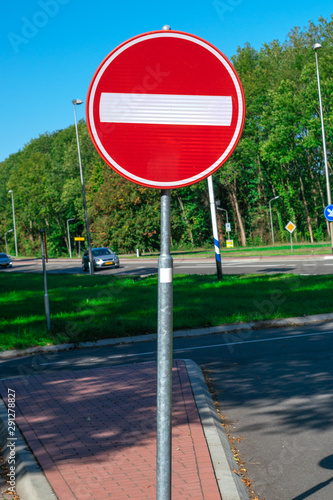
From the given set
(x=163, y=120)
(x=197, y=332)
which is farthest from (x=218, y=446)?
(x=197, y=332)

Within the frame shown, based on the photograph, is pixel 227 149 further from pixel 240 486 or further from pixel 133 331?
pixel 133 331

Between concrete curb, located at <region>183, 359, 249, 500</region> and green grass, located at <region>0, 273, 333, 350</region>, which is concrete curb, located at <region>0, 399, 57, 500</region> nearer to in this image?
concrete curb, located at <region>183, 359, 249, 500</region>

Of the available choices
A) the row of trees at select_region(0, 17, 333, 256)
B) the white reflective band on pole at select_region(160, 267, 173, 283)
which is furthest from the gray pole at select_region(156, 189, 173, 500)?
the row of trees at select_region(0, 17, 333, 256)

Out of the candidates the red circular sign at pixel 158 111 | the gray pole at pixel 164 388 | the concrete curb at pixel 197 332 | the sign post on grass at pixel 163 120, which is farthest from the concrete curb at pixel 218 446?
the concrete curb at pixel 197 332

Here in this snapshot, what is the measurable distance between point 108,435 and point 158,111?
382 cm

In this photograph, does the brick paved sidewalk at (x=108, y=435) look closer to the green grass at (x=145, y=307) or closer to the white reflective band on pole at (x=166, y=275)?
the white reflective band on pole at (x=166, y=275)

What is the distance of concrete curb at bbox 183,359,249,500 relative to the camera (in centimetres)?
417

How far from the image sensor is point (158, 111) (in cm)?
230

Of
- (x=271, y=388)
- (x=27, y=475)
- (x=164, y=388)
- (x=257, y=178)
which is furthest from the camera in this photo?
(x=257, y=178)

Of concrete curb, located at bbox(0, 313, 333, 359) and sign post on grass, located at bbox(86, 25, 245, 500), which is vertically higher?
sign post on grass, located at bbox(86, 25, 245, 500)

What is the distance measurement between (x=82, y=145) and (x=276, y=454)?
288 feet

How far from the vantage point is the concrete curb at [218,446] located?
4.17 metres

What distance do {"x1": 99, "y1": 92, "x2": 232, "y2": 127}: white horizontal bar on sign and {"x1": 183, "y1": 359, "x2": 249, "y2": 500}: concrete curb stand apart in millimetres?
2780

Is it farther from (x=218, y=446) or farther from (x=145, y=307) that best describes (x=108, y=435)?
(x=145, y=307)
